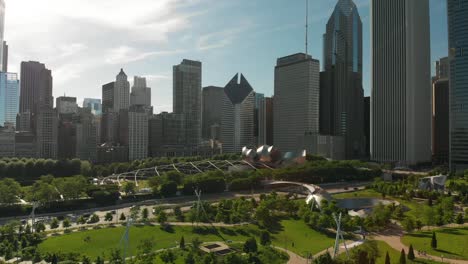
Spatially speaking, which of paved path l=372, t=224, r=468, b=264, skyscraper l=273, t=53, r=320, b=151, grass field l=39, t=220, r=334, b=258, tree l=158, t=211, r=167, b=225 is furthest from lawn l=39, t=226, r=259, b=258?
skyscraper l=273, t=53, r=320, b=151

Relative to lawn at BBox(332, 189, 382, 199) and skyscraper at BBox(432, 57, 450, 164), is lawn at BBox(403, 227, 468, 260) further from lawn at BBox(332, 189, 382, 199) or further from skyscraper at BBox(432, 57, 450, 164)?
skyscraper at BBox(432, 57, 450, 164)

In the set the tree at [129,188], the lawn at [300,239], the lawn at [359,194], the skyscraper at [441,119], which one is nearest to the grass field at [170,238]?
the lawn at [300,239]

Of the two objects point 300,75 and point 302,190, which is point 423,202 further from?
point 300,75

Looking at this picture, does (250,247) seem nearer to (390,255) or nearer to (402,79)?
(390,255)

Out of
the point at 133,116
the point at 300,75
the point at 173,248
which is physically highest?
the point at 300,75

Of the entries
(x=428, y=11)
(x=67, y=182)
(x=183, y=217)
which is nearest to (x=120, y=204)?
(x=67, y=182)

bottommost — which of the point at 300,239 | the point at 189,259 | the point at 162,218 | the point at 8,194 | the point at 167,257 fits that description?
the point at 300,239

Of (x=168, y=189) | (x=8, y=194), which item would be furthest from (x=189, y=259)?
(x=8, y=194)
